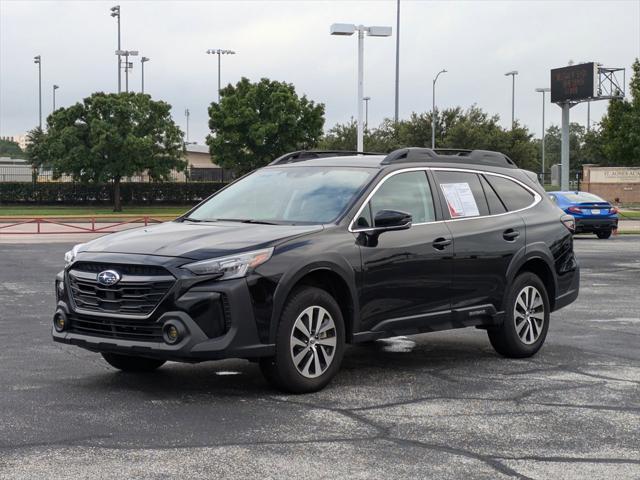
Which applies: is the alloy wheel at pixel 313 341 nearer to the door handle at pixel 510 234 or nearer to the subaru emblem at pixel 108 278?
the subaru emblem at pixel 108 278

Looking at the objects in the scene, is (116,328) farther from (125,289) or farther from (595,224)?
(595,224)

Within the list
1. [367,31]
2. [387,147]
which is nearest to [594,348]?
[367,31]

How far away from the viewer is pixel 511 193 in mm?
9328

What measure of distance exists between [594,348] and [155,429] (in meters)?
4.99

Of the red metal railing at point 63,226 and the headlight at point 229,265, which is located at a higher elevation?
the headlight at point 229,265

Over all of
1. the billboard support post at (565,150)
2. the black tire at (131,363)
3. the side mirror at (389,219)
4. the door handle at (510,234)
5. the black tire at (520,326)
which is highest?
the billboard support post at (565,150)

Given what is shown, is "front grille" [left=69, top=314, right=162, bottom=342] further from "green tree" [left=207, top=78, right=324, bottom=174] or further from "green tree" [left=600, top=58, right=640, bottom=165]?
"green tree" [left=600, top=58, right=640, bottom=165]

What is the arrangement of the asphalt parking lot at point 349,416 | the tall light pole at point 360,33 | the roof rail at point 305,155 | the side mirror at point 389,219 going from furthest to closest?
the tall light pole at point 360,33 < the roof rail at point 305,155 < the side mirror at point 389,219 < the asphalt parking lot at point 349,416

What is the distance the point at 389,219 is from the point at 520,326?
2036mm

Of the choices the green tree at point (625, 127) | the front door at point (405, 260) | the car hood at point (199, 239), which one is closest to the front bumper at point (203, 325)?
→ the car hood at point (199, 239)

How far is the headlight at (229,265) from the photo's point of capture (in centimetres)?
680

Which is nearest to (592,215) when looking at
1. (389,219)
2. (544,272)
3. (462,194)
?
(544,272)

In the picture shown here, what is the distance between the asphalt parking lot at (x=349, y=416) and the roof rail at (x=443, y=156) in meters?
1.74

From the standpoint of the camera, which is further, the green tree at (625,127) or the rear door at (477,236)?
the green tree at (625,127)
